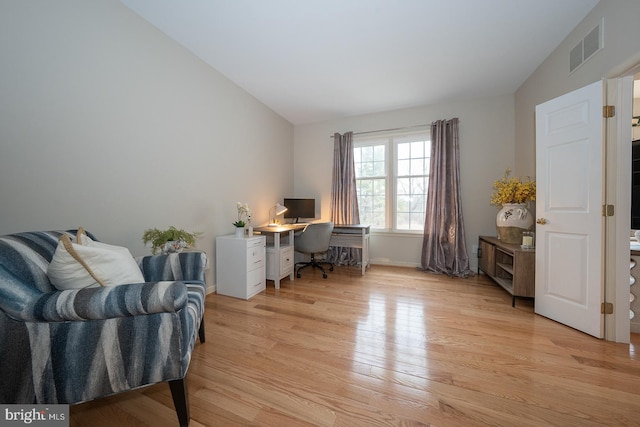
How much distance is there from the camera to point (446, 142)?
11.8 feet

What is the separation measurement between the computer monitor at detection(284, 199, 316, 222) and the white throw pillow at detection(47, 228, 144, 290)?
2960 millimetres

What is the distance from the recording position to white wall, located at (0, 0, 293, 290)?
144 cm

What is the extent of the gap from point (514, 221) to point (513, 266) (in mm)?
603

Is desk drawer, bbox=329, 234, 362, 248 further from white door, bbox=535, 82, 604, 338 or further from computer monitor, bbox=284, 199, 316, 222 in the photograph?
white door, bbox=535, 82, 604, 338

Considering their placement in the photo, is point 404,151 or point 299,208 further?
point 299,208

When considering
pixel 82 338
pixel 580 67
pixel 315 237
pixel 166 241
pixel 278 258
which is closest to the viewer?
pixel 82 338

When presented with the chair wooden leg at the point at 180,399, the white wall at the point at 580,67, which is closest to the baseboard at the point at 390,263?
the white wall at the point at 580,67

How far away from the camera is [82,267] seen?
1.05 metres

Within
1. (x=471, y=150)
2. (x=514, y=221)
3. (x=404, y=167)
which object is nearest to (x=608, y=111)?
(x=514, y=221)

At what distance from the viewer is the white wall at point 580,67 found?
66.2 inches

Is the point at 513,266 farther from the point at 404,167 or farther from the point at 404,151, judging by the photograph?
the point at 404,151

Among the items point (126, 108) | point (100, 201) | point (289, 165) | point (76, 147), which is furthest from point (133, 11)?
point (289, 165)

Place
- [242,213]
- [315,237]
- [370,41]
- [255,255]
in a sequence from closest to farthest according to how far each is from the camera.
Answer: [370,41] < [255,255] < [242,213] < [315,237]

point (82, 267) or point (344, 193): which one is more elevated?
point (344, 193)
